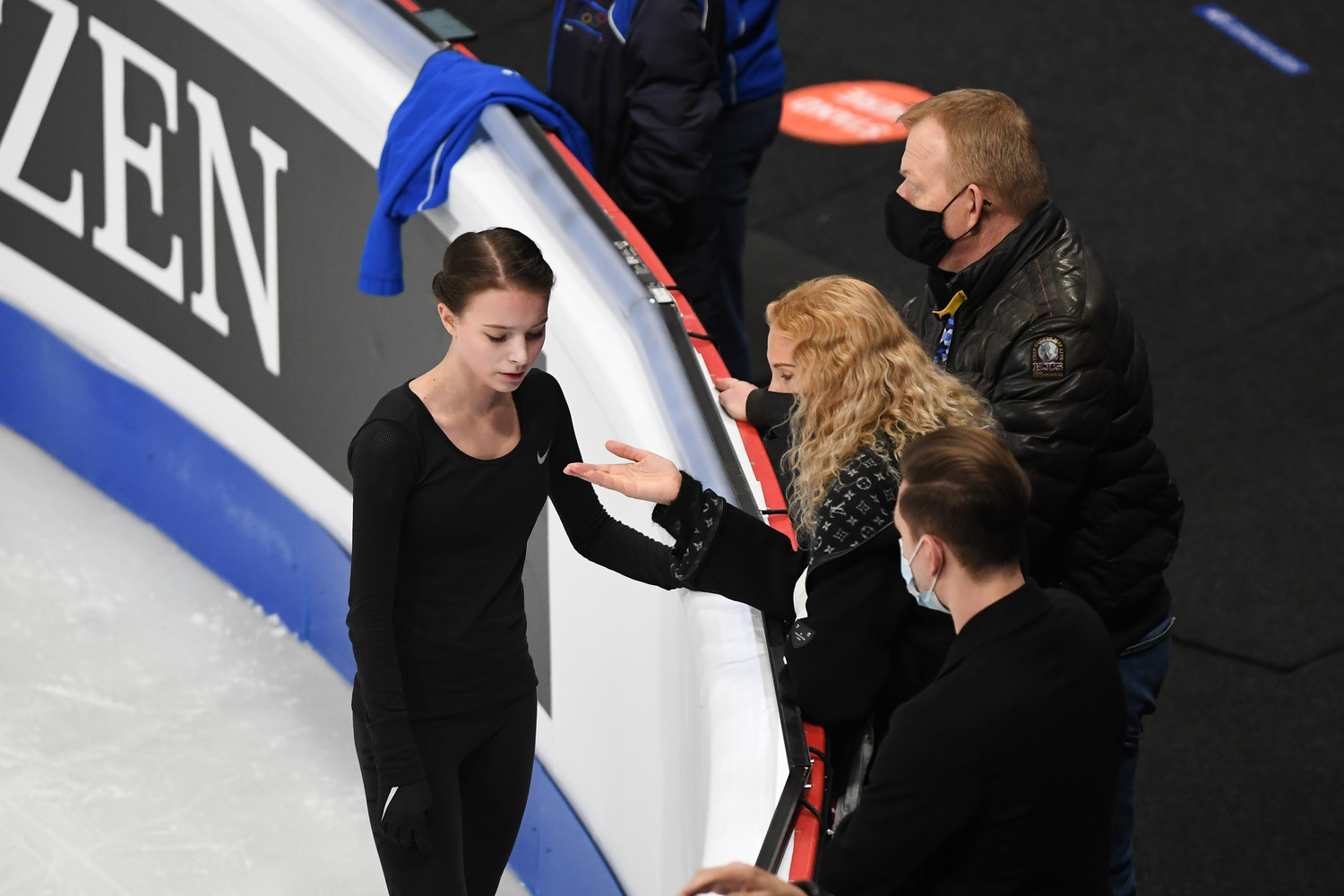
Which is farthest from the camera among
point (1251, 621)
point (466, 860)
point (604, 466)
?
point (1251, 621)

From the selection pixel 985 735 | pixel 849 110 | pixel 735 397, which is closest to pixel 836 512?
pixel 985 735

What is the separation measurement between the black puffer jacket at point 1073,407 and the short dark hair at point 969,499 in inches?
21.4

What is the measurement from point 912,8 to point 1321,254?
237cm

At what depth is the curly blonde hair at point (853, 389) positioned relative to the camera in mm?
2100

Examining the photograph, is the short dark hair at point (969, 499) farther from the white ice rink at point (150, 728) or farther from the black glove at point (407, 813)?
the white ice rink at point (150, 728)

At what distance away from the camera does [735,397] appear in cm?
267

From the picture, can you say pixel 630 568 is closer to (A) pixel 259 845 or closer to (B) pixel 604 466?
(B) pixel 604 466

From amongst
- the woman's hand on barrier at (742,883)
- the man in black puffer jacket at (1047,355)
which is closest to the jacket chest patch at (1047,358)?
the man in black puffer jacket at (1047,355)

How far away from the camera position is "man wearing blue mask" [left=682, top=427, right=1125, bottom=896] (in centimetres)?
167

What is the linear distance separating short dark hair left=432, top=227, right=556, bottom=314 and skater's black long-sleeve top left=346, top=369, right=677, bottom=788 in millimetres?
161

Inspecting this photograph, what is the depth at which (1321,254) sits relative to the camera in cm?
547

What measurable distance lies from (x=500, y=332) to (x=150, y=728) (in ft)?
6.95

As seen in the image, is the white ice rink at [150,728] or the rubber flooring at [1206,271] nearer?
the white ice rink at [150,728]

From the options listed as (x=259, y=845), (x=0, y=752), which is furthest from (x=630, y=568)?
(x=0, y=752)
